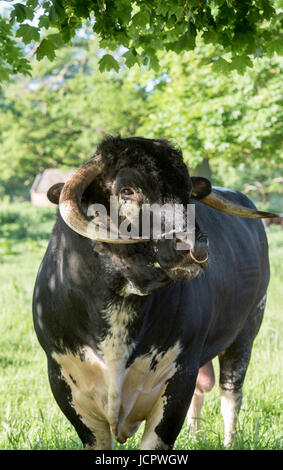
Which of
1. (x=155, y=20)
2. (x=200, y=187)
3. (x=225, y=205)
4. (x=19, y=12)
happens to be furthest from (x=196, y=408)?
(x=19, y=12)

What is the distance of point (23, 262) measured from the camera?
56.7ft

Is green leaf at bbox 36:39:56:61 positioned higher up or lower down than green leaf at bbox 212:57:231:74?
higher up

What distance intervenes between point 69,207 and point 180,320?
95 centimetres

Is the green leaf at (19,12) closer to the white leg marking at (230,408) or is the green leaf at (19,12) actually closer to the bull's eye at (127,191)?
the bull's eye at (127,191)

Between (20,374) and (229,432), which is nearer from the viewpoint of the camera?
(229,432)

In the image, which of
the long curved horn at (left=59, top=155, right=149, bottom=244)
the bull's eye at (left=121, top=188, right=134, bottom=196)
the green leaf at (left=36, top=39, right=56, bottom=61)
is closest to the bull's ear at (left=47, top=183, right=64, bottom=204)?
the long curved horn at (left=59, top=155, right=149, bottom=244)

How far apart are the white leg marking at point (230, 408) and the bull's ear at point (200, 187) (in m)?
2.08

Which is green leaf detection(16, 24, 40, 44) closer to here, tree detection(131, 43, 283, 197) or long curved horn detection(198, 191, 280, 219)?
long curved horn detection(198, 191, 280, 219)

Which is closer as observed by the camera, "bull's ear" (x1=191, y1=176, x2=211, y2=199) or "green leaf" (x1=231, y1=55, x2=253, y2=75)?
"bull's ear" (x1=191, y1=176, x2=211, y2=199)

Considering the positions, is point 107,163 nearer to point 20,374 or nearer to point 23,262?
point 20,374

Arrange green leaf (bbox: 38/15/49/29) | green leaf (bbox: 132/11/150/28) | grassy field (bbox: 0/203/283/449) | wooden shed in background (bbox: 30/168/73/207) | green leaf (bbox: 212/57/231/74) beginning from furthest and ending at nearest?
1. wooden shed in background (bbox: 30/168/73/207)
2. grassy field (bbox: 0/203/283/449)
3. green leaf (bbox: 212/57/231/74)
4. green leaf (bbox: 132/11/150/28)
5. green leaf (bbox: 38/15/49/29)

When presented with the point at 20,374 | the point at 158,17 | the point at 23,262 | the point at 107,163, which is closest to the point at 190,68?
the point at 23,262

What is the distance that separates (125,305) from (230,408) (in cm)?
213

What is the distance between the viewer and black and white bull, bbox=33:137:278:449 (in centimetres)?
302
